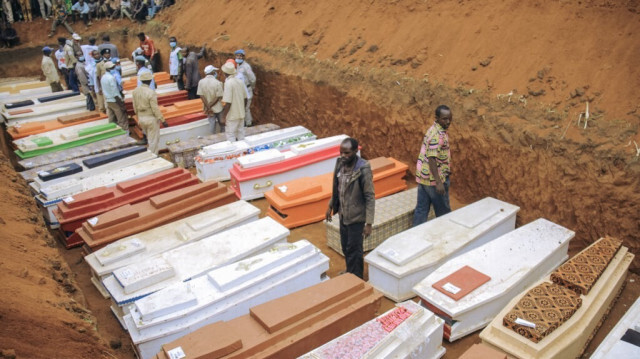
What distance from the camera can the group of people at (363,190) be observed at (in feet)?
16.4

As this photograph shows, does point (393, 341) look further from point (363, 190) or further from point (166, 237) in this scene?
point (166, 237)

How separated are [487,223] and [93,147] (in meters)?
6.95

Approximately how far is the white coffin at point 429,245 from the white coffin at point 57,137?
6797 millimetres

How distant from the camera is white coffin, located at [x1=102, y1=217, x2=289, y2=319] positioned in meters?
4.89

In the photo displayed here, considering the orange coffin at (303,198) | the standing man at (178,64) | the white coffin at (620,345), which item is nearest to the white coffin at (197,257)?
the orange coffin at (303,198)

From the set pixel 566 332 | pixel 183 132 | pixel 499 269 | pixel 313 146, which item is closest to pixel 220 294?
pixel 499 269

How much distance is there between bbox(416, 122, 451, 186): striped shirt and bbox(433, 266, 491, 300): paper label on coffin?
1326 millimetres

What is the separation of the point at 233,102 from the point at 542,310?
21.0 feet

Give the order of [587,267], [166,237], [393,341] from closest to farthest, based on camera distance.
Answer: [393,341] < [587,267] < [166,237]

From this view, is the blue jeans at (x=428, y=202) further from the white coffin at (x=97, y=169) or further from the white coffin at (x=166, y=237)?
the white coffin at (x=97, y=169)

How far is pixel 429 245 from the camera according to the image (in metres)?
5.31

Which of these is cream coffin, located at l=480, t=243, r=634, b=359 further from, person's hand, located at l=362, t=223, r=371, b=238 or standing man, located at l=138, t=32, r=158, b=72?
standing man, located at l=138, t=32, r=158, b=72

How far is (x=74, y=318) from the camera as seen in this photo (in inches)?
152

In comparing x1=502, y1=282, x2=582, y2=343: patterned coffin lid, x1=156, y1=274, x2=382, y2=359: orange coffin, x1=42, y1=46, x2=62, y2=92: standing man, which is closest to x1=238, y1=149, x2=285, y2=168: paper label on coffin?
x1=156, y1=274, x2=382, y2=359: orange coffin
